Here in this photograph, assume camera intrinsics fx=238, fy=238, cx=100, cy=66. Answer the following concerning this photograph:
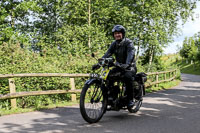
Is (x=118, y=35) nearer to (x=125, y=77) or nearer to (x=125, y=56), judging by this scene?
(x=125, y=56)

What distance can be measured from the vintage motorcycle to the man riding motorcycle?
122 mm

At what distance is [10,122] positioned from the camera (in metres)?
5.32

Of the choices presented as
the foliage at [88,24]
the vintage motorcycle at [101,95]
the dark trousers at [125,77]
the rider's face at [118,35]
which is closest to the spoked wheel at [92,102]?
the vintage motorcycle at [101,95]

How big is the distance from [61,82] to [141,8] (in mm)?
20966

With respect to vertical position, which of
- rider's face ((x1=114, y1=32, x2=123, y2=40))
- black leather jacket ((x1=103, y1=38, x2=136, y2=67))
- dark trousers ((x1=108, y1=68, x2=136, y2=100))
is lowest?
dark trousers ((x1=108, y1=68, x2=136, y2=100))

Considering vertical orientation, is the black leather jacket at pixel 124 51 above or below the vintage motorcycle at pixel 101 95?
above

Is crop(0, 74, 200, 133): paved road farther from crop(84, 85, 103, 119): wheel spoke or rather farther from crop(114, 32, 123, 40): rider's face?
crop(114, 32, 123, 40): rider's face

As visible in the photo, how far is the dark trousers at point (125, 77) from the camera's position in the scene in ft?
17.7

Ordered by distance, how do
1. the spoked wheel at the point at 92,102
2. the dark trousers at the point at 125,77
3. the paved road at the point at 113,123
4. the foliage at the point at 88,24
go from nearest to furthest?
the paved road at the point at 113,123, the spoked wheel at the point at 92,102, the dark trousers at the point at 125,77, the foliage at the point at 88,24

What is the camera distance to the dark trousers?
5.40m

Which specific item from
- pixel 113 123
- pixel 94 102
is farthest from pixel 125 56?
pixel 113 123

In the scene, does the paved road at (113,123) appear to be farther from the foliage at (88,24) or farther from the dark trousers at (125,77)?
the foliage at (88,24)

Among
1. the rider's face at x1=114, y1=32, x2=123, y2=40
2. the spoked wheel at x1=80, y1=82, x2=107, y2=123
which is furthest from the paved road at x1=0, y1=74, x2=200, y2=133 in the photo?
the rider's face at x1=114, y1=32, x2=123, y2=40

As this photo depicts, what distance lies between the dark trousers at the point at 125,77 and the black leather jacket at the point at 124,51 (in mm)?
233
